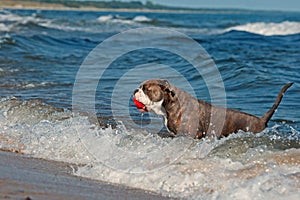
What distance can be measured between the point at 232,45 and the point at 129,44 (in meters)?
4.25

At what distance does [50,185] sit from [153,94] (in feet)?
7.72

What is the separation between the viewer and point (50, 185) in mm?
5777

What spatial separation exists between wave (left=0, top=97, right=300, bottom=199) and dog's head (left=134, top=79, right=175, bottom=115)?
0.40 meters

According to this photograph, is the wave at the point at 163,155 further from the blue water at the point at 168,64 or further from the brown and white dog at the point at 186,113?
the blue water at the point at 168,64

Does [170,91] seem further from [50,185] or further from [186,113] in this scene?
[50,185]

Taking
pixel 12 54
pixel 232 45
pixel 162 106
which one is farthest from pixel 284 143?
pixel 232 45

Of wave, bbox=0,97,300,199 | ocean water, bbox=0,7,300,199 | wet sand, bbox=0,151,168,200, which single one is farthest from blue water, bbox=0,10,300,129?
wet sand, bbox=0,151,168,200

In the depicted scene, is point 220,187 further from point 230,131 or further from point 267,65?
point 267,65

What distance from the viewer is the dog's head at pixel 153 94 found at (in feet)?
25.3

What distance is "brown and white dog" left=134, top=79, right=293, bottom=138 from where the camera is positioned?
7.77m

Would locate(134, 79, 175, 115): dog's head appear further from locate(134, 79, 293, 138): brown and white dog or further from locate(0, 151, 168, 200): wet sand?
locate(0, 151, 168, 200): wet sand

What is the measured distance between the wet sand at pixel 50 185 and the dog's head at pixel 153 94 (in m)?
1.44

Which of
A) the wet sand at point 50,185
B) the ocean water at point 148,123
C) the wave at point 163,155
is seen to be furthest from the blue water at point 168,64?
the wet sand at point 50,185

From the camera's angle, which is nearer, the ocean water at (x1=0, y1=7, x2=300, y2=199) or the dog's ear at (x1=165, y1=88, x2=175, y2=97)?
the ocean water at (x1=0, y1=7, x2=300, y2=199)
